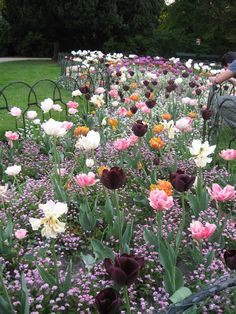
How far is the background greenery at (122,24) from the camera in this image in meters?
20.6

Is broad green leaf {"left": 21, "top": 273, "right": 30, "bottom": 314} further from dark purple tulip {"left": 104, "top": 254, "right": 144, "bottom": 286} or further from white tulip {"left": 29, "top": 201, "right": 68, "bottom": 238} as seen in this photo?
dark purple tulip {"left": 104, "top": 254, "right": 144, "bottom": 286}

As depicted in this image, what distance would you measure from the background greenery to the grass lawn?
253 centimetres

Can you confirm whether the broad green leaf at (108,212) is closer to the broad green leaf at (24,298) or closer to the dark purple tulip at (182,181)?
the dark purple tulip at (182,181)

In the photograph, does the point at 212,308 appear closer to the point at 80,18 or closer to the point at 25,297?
the point at 25,297

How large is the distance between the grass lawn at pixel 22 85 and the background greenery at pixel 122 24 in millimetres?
2528

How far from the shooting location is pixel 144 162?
4.70 meters

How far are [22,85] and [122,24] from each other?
10.1m

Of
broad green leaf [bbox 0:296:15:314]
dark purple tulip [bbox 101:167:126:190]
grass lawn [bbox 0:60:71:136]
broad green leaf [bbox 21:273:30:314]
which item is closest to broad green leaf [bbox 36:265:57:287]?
broad green leaf [bbox 21:273:30:314]

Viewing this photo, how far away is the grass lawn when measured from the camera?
8.07 meters

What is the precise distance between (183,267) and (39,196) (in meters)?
1.52

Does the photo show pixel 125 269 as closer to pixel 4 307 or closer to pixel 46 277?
pixel 4 307

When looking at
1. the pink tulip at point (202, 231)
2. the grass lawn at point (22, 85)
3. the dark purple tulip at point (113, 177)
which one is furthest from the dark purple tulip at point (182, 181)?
the grass lawn at point (22, 85)

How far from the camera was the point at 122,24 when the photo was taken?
2156 centimetres

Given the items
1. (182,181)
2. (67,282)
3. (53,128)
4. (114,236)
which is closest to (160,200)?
(182,181)
